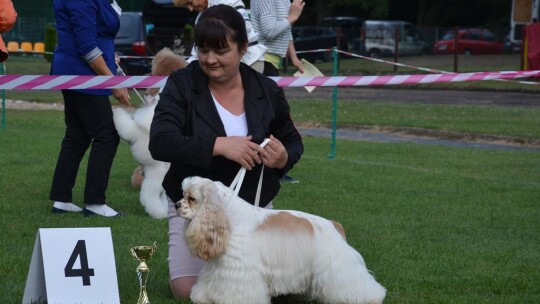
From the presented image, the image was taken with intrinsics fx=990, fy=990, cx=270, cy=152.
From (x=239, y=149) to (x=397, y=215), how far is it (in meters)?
3.34

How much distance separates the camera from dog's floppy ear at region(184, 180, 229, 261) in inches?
171

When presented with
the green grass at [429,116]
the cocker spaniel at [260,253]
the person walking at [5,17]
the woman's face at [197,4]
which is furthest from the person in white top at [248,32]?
the green grass at [429,116]

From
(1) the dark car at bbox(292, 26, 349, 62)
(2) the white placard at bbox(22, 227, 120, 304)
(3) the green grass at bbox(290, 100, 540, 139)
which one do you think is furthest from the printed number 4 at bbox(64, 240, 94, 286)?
(1) the dark car at bbox(292, 26, 349, 62)

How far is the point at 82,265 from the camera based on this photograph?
4629 mm

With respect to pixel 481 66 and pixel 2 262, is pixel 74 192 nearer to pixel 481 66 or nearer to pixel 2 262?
pixel 2 262

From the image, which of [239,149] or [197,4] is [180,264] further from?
[197,4]

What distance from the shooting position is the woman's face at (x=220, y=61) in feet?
15.3

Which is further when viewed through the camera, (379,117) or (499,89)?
(499,89)

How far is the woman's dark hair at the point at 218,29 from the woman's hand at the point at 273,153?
0.51 m

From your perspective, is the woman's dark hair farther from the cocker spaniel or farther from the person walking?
the person walking

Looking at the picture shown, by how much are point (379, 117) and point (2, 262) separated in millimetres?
12688

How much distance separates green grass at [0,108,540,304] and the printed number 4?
362 millimetres

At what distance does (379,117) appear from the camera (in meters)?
17.8

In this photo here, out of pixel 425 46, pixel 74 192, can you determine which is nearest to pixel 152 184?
pixel 74 192
